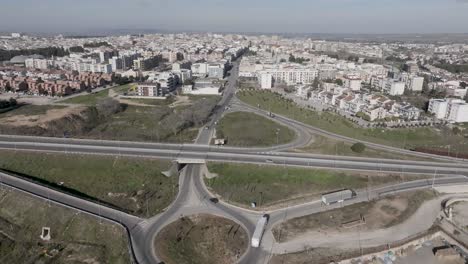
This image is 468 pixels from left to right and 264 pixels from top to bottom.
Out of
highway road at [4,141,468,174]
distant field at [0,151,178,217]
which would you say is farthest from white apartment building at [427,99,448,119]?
distant field at [0,151,178,217]

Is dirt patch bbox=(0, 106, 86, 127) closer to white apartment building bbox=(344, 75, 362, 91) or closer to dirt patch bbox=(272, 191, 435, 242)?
dirt patch bbox=(272, 191, 435, 242)

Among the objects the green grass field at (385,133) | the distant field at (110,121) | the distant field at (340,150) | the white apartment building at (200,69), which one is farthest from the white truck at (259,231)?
the white apartment building at (200,69)

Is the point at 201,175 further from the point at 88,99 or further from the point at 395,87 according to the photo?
the point at 395,87

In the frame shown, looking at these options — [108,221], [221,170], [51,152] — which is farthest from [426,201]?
[51,152]

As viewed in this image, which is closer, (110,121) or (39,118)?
(39,118)

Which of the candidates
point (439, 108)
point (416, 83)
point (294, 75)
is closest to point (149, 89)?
point (294, 75)

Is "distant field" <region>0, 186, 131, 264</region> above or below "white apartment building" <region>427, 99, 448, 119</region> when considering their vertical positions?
below
